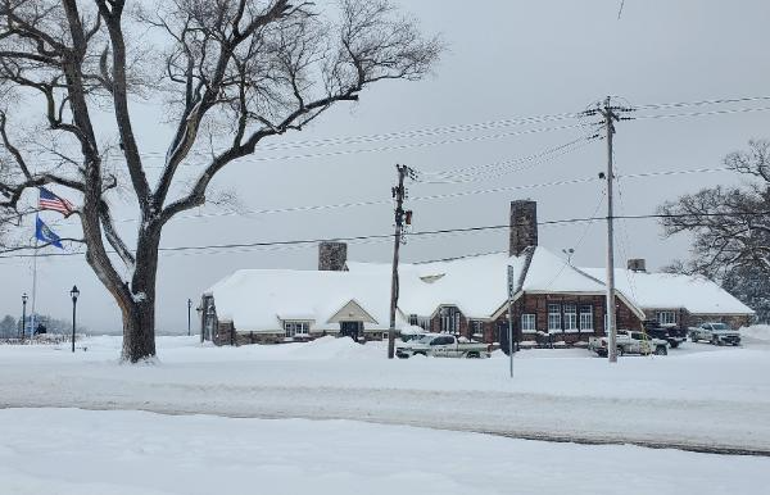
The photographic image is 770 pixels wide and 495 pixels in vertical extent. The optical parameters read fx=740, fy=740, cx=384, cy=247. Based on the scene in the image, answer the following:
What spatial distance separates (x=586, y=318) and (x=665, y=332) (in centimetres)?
780

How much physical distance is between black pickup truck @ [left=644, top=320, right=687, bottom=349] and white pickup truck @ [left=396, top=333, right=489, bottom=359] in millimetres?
16868

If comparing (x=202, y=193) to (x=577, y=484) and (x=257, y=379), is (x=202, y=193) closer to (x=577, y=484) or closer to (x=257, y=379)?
(x=257, y=379)

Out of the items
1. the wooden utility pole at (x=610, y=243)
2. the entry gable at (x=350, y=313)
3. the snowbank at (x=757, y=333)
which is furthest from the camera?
the snowbank at (x=757, y=333)

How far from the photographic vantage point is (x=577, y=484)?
8.11 m

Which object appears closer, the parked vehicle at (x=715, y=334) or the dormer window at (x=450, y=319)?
the dormer window at (x=450, y=319)

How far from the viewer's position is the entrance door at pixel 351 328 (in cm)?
5009

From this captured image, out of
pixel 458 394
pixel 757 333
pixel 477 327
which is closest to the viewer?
pixel 458 394

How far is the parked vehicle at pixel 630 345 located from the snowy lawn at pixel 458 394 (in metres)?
18.2

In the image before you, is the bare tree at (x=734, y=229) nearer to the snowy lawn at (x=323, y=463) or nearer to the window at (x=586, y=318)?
the window at (x=586, y=318)

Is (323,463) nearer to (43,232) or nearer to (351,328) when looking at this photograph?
(43,232)

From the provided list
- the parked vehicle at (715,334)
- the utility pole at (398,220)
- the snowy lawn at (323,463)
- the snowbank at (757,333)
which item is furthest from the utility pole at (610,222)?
the snowbank at (757,333)

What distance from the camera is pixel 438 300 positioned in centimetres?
5025

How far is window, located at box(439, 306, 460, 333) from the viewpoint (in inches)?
1897

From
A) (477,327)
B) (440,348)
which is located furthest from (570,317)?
(440,348)
